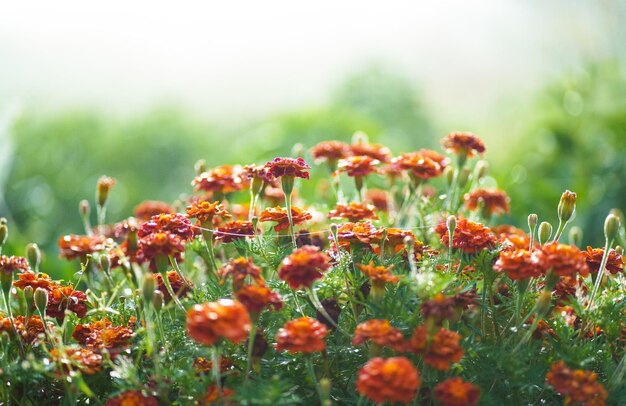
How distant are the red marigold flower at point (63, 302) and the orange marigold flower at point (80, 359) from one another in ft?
0.31

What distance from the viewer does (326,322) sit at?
2.29 ft

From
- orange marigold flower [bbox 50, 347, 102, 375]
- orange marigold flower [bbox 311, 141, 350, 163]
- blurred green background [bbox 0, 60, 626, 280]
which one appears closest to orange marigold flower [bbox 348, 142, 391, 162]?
orange marigold flower [bbox 311, 141, 350, 163]

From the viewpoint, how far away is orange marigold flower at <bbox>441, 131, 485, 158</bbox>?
38.0 inches

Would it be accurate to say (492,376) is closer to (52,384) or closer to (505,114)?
(52,384)

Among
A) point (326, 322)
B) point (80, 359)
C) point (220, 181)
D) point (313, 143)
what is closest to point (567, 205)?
point (326, 322)

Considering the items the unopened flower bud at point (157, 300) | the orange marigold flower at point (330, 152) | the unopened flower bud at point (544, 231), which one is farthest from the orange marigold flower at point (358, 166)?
the unopened flower bud at point (157, 300)

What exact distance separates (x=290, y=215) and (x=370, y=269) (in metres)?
0.15

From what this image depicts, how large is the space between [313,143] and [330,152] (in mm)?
1636

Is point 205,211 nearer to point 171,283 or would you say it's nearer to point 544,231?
point 171,283

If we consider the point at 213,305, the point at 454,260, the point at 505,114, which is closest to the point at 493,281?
the point at 454,260

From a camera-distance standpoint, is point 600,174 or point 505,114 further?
point 505,114

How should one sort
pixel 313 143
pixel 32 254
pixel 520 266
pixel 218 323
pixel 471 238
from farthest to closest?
pixel 313 143, pixel 32 254, pixel 471 238, pixel 520 266, pixel 218 323

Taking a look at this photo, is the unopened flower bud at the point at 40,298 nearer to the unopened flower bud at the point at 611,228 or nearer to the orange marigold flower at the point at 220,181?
the orange marigold flower at the point at 220,181

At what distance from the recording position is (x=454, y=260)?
733 mm
